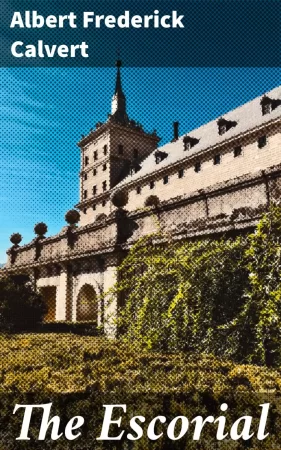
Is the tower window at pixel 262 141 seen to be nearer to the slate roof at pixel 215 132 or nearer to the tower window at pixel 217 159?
the slate roof at pixel 215 132

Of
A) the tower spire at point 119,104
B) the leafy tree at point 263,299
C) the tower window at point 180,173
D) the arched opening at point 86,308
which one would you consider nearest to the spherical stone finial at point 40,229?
the arched opening at point 86,308

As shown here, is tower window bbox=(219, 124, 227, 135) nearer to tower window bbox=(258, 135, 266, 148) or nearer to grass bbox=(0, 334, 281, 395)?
tower window bbox=(258, 135, 266, 148)

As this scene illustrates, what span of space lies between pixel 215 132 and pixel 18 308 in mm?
23400

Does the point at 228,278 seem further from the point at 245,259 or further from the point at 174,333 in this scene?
the point at 174,333

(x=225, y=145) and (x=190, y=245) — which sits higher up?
(x=225, y=145)

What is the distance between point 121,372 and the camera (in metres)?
4.48

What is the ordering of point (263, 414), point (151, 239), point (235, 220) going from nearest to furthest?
point (263, 414) < point (235, 220) < point (151, 239)

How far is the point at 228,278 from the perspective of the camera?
16.8ft

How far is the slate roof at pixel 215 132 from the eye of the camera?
25.3m

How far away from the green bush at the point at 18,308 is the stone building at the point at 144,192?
3.12 feet

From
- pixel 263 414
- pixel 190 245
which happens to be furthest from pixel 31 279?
pixel 263 414

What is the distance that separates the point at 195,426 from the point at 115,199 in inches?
257

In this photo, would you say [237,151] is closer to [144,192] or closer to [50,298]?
[144,192]

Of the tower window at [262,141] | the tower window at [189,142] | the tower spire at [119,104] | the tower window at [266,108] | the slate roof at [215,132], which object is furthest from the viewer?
the tower spire at [119,104]
